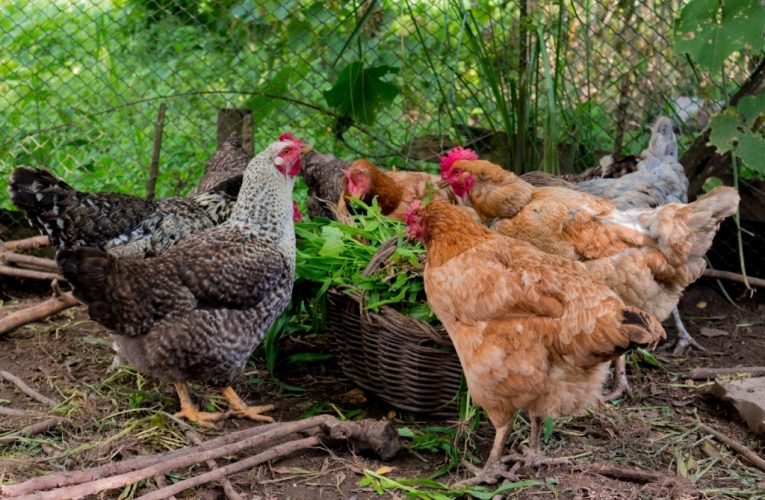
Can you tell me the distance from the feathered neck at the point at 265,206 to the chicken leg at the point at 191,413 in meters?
0.81

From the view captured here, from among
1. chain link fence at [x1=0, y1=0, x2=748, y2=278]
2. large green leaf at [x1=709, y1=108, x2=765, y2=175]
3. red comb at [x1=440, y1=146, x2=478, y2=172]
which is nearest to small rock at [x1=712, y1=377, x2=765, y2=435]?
large green leaf at [x1=709, y1=108, x2=765, y2=175]

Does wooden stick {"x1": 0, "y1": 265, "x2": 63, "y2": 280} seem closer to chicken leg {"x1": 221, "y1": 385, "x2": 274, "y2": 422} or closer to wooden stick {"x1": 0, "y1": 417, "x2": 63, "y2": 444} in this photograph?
wooden stick {"x1": 0, "y1": 417, "x2": 63, "y2": 444}

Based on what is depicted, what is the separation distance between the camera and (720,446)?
3.69 meters

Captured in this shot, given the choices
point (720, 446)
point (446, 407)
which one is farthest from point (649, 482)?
point (446, 407)

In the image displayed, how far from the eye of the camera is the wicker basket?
360 cm

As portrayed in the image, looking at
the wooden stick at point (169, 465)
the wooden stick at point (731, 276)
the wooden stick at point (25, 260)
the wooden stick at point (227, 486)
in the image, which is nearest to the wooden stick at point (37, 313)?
the wooden stick at point (25, 260)

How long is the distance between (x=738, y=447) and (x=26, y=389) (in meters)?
3.38

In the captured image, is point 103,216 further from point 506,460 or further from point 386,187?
point 506,460

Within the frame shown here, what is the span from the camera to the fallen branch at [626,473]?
129 inches

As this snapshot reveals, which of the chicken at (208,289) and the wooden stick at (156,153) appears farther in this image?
the wooden stick at (156,153)

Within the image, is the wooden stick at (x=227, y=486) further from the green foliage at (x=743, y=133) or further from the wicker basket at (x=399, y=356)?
the green foliage at (x=743, y=133)

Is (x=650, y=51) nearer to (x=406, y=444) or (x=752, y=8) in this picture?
(x=752, y=8)

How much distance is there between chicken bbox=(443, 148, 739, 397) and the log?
2.14 metres

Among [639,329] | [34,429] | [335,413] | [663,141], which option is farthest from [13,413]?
[663,141]
